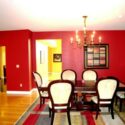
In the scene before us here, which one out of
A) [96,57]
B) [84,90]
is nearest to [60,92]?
[84,90]

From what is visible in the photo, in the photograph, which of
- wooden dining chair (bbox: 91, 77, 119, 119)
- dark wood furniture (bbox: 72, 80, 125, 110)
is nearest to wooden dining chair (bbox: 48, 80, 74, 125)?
dark wood furniture (bbox: 72, 80, 125, 110)

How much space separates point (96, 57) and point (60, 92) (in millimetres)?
3940

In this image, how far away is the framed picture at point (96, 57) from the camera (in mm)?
6953

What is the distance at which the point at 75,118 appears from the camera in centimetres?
392

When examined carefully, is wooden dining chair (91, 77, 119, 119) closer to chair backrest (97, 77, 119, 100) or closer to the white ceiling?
chair backrest (97, 77, 119, 100)

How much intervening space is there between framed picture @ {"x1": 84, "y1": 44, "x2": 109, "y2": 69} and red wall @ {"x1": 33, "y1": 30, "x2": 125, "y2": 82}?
0.16 meters

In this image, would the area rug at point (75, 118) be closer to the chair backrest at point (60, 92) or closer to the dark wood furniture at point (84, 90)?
the dark wood furniture at point (84, 90)

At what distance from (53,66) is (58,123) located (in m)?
10.9

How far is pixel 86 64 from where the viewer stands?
701cm

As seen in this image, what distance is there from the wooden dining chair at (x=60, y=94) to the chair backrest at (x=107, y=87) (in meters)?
0.71

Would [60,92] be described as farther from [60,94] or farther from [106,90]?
[106,90]

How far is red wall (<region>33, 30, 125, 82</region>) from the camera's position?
6.91 metres

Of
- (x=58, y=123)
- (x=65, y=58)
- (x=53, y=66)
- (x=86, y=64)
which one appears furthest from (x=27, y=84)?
(x=53, y=66)

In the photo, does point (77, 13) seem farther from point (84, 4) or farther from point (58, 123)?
point (58, 123)
